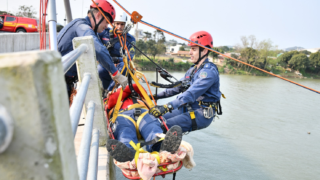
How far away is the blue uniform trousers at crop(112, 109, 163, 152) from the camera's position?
249 centimetres

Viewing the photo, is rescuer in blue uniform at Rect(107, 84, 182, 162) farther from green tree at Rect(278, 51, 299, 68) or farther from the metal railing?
green tree at Rect(278, 51, 299, 68)

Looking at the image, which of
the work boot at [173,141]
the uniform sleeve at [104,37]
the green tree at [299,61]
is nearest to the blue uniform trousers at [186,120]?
the work boot at [173,141]

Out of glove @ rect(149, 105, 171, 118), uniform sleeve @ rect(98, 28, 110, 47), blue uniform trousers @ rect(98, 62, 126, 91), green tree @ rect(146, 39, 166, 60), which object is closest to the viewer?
glove @ rect(149, 105, 171, 118)

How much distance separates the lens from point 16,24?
16797 millimetres

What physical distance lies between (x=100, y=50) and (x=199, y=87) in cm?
142

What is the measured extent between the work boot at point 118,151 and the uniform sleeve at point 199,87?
123 centimetres

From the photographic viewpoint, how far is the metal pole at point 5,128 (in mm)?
378

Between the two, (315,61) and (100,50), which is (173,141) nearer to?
(100,50)

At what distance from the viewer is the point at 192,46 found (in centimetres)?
378

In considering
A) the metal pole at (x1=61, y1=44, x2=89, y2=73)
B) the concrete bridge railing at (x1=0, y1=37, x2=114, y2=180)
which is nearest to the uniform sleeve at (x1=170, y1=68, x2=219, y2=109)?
the metal pole at (x1=61, y1=44, x2=89, y2=73)

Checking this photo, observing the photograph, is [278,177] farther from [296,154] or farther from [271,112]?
[271,112]

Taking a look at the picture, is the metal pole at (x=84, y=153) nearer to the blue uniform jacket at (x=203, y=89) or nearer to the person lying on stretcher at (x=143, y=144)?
the person lying on stretcher at (x=143, y=144)

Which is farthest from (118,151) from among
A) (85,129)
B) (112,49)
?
(112,49)

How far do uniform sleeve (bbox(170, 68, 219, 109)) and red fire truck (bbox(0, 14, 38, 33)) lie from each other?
17998 millimetres
